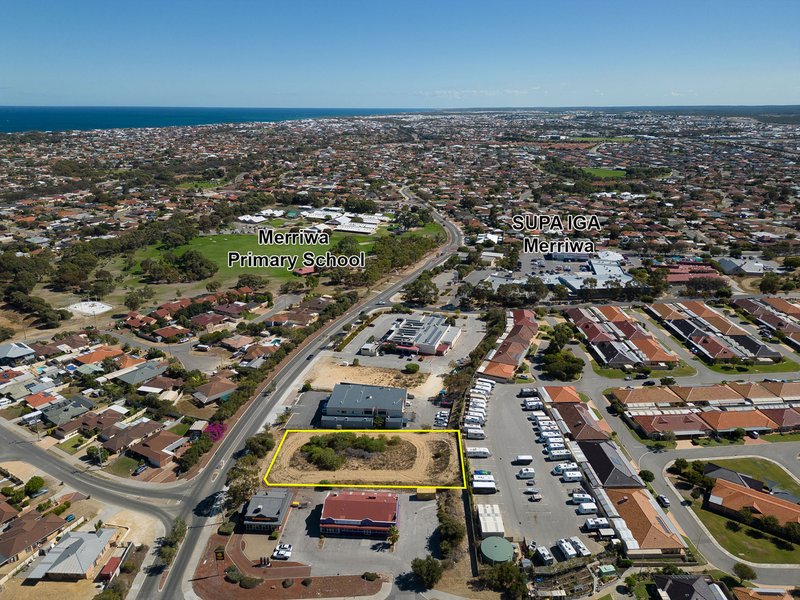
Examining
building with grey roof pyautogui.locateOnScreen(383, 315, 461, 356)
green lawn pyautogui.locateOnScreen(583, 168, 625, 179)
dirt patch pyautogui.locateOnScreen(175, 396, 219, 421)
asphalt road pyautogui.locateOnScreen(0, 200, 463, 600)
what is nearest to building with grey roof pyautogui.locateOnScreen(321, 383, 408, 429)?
asphalt road pyautogui.locateOnScreen(0, 200, 463, 600)

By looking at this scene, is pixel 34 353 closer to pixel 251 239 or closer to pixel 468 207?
pixel 251 239

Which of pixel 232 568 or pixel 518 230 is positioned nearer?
pixel 232 568

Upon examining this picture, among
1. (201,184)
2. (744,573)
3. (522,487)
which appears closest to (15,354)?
(522,487)

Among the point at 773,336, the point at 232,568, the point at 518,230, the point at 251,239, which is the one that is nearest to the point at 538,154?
the point at 518,230

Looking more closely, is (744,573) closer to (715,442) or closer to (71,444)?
(715,442)

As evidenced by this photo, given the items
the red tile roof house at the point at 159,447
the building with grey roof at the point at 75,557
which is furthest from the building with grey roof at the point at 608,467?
the building with grey roof at the point at 75,557

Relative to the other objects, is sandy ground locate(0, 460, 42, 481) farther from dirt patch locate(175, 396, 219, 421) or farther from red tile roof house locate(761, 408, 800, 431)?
red tile roof house locate(761, 408, 800, 431)

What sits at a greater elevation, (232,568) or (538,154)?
(538,154)
